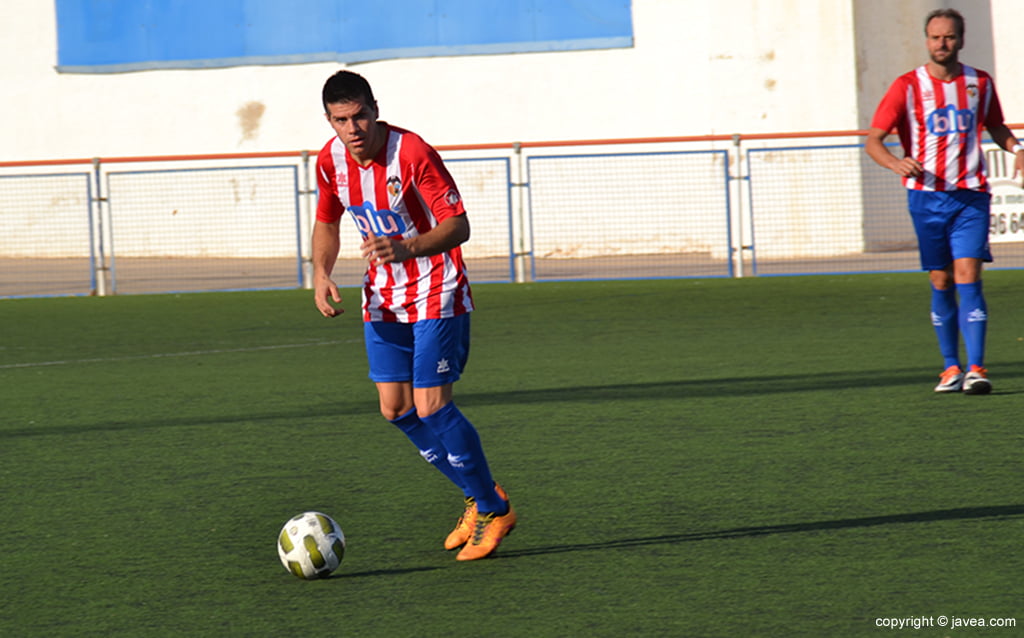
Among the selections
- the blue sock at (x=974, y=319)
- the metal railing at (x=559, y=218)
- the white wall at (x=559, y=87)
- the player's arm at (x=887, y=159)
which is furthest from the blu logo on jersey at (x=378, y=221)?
the white wall at (x=559, y=87)

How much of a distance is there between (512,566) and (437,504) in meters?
1.07

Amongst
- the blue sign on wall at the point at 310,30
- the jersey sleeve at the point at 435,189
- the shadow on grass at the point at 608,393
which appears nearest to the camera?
the jersey sleeve at the point at 435,189

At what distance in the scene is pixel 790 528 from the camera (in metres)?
5.41

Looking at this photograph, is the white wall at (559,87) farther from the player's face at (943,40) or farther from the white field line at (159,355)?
the player's face at (943,40)

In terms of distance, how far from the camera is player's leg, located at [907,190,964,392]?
8.30 m

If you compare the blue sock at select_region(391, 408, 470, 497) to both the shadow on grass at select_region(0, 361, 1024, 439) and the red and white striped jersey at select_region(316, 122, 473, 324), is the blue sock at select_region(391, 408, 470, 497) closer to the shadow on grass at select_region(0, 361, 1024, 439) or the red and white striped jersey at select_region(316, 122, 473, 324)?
the red and white striped jersey at select_region(316, 122, 473, 324)

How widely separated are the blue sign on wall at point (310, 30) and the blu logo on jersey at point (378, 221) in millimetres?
16955

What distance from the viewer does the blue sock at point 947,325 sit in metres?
8.53

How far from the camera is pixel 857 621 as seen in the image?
13.9 ft

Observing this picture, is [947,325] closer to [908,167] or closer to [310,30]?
[908,167]

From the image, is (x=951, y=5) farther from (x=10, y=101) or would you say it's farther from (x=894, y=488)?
(x=894, y=488)

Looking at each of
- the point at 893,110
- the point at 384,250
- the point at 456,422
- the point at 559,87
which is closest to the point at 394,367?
the point at 456,422

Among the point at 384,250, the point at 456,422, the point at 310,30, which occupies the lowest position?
the point at 456,422

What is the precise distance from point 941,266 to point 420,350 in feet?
14.4
